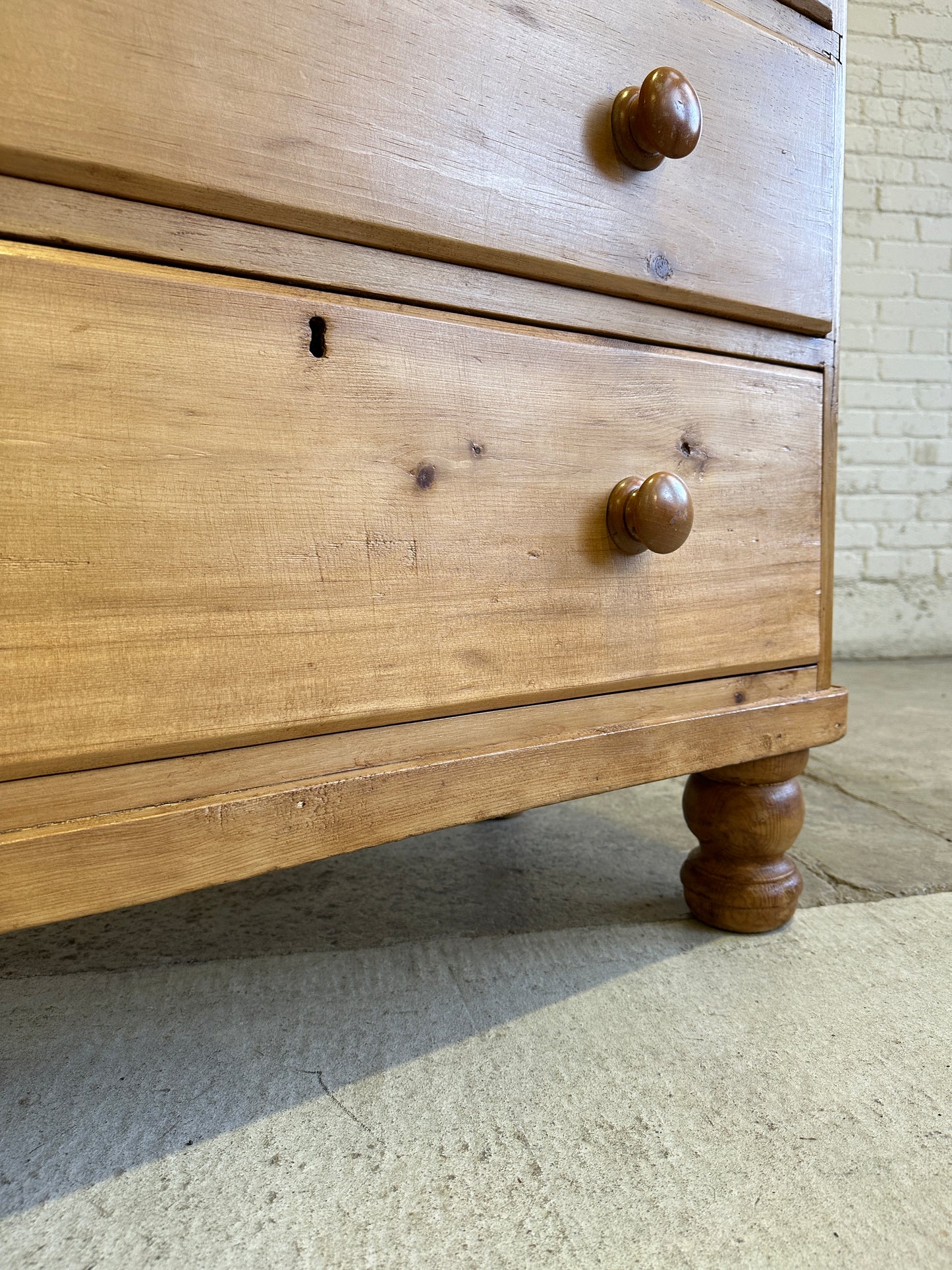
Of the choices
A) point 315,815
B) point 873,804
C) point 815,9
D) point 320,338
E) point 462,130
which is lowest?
point 873,804

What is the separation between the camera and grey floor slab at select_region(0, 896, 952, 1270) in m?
0.50

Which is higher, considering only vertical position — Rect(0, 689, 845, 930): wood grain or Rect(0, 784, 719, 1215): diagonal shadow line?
Rect(0, 689, 845, 930): wood grain

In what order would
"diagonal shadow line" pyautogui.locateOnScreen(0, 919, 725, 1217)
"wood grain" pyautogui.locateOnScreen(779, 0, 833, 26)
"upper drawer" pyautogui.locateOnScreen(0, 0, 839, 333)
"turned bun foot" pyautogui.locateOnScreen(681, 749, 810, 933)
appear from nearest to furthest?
"upper drawer" pyautogui.locateOnScreen(0, 0, 839, 333) → "diagonal shadow line" pyautogui.locateOnScreen(0, 919, 725, 1217) → "wood grain" pyautogui.locateOnScreen(779, 0, 833, 26) → "turned bun foot" pyautogui.locateOnScreen(681, 749, 810, 933)

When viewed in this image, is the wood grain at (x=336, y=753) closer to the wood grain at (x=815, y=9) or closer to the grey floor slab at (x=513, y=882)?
the grey floor slab at (x=513, y=882)

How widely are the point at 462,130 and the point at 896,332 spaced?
8.63 ft

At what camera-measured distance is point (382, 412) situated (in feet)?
1.78

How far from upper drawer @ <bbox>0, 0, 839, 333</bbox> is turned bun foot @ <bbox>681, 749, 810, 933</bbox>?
1.29 feet

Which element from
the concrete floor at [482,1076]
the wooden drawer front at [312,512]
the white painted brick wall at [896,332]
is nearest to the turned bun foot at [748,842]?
the concrete floor at [482,1076]

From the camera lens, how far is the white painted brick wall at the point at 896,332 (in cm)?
274

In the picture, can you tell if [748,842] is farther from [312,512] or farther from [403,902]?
[312,512]

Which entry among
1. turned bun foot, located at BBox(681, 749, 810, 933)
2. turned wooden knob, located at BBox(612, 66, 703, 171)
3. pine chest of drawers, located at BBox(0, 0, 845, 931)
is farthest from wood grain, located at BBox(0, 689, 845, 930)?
turned wooden knob, located at BBox(612, 66, 703, 171)

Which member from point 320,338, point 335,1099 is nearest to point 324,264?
point 320,338

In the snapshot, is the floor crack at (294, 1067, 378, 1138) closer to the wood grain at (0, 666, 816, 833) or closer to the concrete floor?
the concrete floor

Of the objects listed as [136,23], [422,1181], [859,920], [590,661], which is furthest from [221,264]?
[859,920]
